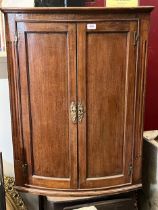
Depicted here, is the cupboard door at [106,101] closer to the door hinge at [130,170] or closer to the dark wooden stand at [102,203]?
the door hinge at [130,170]

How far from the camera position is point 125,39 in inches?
62.9

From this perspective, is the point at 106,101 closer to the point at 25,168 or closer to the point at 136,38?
the point at 136,38

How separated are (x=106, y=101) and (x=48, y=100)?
1.02 ft

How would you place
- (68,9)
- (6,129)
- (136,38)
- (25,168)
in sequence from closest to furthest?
1. (68,9)
2. (136,38)
3. (25,168)
4. (6,129)

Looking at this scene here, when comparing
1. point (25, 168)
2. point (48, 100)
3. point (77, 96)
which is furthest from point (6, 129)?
point (77, 96)

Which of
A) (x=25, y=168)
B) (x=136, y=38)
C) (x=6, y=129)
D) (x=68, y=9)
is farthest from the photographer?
(x=6, y=129)

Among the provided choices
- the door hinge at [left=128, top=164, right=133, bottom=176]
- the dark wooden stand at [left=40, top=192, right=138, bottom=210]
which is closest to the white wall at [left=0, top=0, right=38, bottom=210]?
the dark wooden stand at [left=40, top=192, right=138, bottom=210]

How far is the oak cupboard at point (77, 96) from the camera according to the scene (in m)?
1.54

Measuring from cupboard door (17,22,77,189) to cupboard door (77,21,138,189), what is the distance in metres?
0.06

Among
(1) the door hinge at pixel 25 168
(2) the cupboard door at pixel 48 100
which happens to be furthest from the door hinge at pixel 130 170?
(1) the door hinge at pixel 25 168

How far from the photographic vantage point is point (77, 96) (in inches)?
64.1

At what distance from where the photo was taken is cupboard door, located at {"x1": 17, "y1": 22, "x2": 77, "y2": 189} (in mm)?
1556

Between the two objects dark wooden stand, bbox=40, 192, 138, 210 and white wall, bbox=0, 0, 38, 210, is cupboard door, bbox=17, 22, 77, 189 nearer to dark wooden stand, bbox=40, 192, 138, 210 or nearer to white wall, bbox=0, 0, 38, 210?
dark wooden stand, bbox=40, 192, 138, 210

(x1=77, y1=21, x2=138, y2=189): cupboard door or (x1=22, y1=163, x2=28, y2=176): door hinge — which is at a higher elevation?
(x1=77, y1=21, x2=138, y2=189): cupboard door
